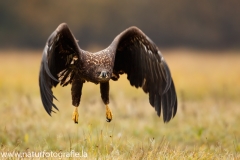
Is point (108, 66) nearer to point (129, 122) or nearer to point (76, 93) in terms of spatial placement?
point (76, 93)

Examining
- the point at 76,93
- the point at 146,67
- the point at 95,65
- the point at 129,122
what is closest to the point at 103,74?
the point at 95,65

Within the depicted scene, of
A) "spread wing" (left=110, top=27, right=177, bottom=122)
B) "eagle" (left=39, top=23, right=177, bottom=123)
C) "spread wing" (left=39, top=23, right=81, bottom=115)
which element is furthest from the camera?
"spread wing" (left=110, top=27, right=177, bottom=122)

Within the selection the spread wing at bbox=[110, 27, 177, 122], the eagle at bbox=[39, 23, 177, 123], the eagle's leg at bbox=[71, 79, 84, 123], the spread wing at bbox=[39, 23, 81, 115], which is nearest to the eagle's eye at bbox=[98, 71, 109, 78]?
the eagle at bbox=[39, 23, 177, 123]

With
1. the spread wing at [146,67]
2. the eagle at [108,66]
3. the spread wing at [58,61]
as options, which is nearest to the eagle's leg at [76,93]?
the eagle at [108,66]

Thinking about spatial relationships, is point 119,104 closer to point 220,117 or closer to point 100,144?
point 220,117

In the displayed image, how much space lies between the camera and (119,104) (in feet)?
43.5

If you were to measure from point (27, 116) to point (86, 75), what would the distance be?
377 centimetres

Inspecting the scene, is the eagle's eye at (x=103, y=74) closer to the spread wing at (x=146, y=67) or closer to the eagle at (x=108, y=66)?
the eagle at (x=108, y=66)

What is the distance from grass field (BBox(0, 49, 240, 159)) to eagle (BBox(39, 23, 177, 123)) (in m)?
0.57

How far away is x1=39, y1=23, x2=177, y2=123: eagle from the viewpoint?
755cm

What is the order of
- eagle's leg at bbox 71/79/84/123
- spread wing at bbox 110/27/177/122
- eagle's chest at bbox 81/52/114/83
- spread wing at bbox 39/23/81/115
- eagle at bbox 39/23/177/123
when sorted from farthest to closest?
spread wing at bbox 110/27/177/122 < eagle's leg at bbox 71/79/84/123 < eagle's chest at bbox 81/52/114/83 < eagle at bbox 39/23/177/123 < spread wing at bbox 39/23/81/115

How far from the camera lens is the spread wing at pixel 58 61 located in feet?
23.3

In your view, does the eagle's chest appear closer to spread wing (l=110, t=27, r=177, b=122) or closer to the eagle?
the eagle

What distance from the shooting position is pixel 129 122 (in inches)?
463
